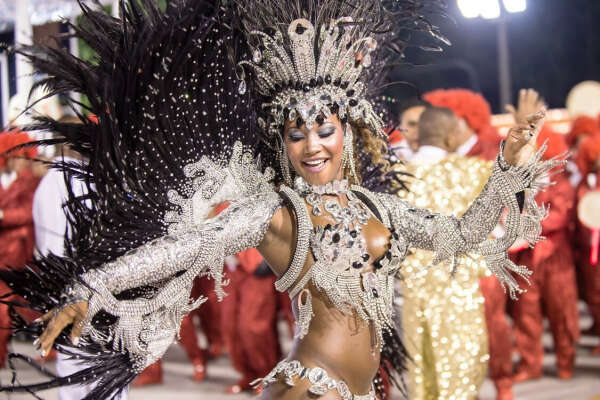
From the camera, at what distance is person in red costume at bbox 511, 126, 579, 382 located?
6.79 metres

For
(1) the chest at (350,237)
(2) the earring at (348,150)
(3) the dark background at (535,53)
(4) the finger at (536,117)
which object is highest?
(3) the dark background at (535,53)

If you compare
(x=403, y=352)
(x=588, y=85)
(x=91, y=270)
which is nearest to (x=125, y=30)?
(x=91, y=270)

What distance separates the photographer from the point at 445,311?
4570 mm

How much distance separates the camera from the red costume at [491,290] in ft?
18.3

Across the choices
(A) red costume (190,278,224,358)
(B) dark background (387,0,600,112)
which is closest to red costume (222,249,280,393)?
(A) red costume (190,278,224,358)

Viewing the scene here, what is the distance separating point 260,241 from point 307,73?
60 centimetres

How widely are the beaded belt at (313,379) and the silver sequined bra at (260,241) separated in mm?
120

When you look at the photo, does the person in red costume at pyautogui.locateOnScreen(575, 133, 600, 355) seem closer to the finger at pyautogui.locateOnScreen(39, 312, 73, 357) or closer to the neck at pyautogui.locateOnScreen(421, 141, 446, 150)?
the neck at pyautogui.locateOnScreen(421, 141, 446, 150)

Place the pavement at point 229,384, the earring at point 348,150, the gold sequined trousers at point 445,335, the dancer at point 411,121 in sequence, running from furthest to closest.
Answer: the pavement at point 229,384 → the dancer at point 411,121 → the gold sequined trousers at point 445,335 → the earring at point 348,150

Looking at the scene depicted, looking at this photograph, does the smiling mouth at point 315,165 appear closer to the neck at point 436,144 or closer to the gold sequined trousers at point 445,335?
the gold sequined trousers at point 445,335

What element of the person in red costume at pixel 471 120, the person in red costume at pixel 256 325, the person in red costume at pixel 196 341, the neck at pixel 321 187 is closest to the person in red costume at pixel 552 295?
the person in red costume at pixel 471 120

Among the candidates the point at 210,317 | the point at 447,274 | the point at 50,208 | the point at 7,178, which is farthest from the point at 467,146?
the point at 7,178

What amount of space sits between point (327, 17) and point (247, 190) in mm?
675

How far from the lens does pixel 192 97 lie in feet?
9.41
